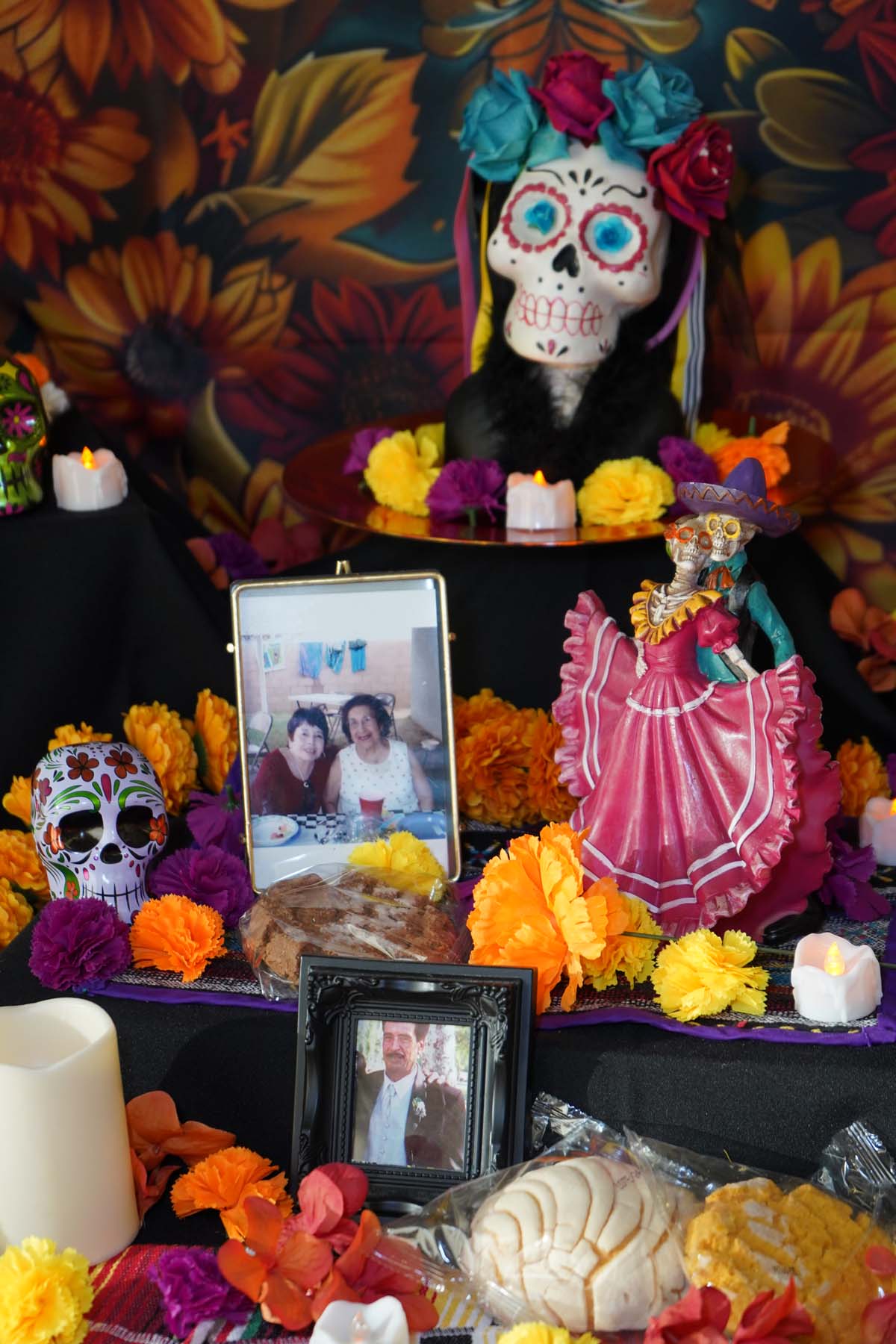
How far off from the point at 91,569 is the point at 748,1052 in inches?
41.9

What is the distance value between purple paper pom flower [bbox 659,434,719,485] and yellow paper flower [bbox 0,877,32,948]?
0.92 meters

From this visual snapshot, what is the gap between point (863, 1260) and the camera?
3.70 ft

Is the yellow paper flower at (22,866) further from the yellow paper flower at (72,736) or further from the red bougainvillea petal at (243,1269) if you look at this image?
the red bougainvillea petal at (243,1269)

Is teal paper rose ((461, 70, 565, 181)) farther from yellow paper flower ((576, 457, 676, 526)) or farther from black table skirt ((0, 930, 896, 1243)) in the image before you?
black table skirt ((0, 930, 896, 1243))

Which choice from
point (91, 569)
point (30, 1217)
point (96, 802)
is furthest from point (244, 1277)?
point (91, 569)

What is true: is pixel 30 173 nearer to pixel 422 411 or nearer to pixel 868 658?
pixel 422 411

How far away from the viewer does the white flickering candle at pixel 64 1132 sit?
1.17m

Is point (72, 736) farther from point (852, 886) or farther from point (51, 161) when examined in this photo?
point (51, 161)

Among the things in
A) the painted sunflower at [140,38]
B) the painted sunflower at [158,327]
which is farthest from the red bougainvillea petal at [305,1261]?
the painted sunflower at [140,38]

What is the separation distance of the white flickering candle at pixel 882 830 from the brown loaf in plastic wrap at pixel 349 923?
489mm

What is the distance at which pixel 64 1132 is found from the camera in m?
1.18

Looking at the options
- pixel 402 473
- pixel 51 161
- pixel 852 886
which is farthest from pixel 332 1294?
pixel 51 161

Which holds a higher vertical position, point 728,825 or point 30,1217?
point 728,825

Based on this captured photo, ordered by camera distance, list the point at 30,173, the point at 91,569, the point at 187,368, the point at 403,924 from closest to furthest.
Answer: the point at 403,924
the point at 91,569
the point at 30,173
the point at 187,368
